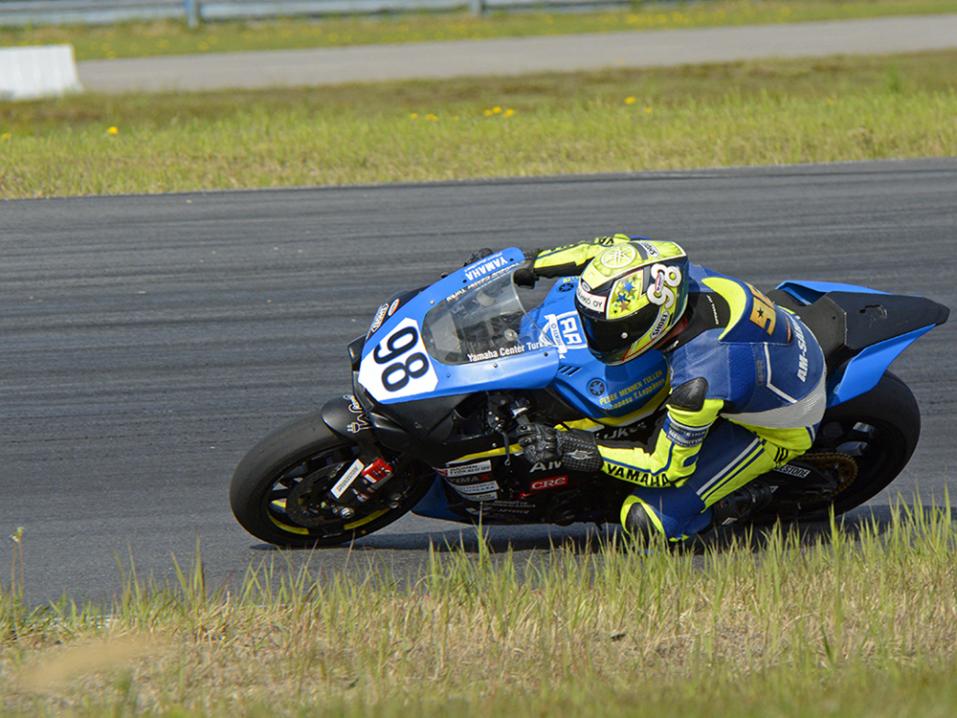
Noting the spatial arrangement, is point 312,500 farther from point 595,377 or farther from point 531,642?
point 531,642

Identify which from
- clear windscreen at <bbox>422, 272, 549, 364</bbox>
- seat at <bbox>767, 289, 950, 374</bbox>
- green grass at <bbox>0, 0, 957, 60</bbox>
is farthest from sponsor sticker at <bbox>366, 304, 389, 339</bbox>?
green grass at <bbox>0, 0, 957, 60</bbox>

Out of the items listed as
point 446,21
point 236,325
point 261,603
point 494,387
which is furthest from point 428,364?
point 446,21

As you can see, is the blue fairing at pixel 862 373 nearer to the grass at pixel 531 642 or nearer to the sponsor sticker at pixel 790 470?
the sponsor sticker at pixel 790 470

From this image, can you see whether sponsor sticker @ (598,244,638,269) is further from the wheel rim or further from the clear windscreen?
the wheel rim

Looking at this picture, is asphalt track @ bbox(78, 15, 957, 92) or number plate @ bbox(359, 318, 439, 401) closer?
number plate @ bbox(359, 318, 439, 401)

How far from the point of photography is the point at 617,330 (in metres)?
5.08

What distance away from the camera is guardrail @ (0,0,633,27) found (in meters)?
32.6

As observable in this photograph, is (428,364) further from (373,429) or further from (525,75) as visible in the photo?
(525,75)

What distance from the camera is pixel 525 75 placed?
76.9 ft

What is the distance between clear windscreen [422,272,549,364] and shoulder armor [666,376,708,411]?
53 cm

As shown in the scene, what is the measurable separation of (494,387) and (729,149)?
389 inches

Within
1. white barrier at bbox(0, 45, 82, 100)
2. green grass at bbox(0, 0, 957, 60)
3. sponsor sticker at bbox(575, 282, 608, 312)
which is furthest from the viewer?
green grass at bbox(0, 0, 957, 60)

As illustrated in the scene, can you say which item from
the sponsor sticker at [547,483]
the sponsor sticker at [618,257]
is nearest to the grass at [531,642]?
the sponsor sticker at [547,483]

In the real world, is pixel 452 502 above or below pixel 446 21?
below
